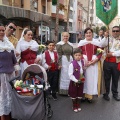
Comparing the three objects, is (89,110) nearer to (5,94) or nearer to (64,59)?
(64,59)

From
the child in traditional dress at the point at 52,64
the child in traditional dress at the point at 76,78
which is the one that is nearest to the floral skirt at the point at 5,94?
the child in traditional dress at the point at 76,78

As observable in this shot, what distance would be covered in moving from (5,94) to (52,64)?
2027mm

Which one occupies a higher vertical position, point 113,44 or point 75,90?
point 113,44

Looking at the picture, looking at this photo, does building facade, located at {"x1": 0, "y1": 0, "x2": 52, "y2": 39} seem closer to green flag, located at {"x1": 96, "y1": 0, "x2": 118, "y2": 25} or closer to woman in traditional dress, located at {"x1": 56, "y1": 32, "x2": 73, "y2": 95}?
woman in traditional dress, located at {"x1": 56, "y1": 32, "x2": 73, "y2": 95}

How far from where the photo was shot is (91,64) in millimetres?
5301

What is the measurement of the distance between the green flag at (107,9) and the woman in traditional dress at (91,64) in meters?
0.74

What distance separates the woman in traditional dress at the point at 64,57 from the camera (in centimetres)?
587

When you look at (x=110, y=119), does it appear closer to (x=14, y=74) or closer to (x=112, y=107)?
(x=112, y=107)

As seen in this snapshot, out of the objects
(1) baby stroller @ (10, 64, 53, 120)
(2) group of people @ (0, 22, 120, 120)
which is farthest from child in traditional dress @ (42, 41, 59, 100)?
(1) baby stroller @ (10, 64, 53, 120)

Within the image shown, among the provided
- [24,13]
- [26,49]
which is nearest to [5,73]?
[26,49]

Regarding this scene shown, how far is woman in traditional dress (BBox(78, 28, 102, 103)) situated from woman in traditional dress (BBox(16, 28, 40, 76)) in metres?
1.20

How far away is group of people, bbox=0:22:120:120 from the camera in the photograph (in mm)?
4691

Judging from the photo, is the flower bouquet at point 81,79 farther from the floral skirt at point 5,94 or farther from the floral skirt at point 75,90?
the floral skirt at point 5,94

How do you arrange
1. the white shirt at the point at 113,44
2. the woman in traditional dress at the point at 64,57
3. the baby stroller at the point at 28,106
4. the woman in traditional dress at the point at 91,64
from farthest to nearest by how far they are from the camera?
1. the woman in traditional dress at the point at 64,57
2. the white shirt at the point at 113,44
3. the woman in traditional dress at the point at 91,64
4. the baby stroller at the point at 28,106
